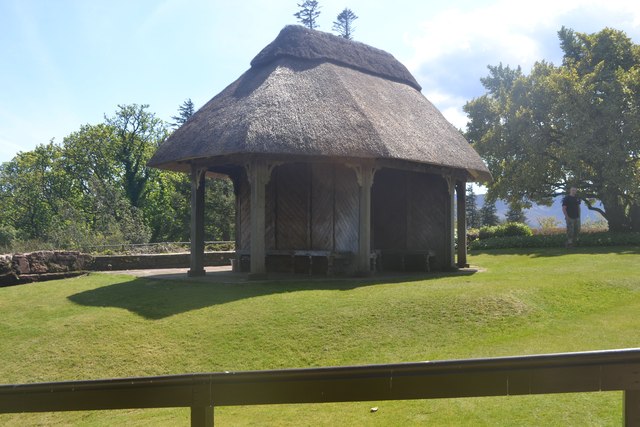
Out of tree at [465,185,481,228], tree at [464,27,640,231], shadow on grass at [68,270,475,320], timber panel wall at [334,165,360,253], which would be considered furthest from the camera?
tree at [465,185,481,228]

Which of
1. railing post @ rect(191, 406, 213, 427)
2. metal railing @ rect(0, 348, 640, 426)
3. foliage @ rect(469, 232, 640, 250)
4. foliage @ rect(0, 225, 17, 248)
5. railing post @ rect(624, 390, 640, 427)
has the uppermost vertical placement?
foliage @ rect(0, 225, 17, 248)

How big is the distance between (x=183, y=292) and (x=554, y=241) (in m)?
18.5

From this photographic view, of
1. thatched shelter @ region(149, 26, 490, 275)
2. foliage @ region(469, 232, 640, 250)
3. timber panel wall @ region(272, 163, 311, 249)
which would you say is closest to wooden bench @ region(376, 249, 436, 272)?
thatched shelter @ region(149, 26, 490, 275)

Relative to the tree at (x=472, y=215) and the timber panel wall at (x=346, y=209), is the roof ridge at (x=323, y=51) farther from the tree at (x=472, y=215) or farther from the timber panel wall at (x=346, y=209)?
the tree at (x=472, y=215)

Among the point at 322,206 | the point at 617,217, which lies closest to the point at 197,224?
the point at 322,206

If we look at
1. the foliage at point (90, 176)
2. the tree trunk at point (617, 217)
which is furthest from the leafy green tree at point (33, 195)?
the tree trunk at point (617, 217)

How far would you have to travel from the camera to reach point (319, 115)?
13961mm

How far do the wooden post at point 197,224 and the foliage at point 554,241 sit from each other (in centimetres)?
1585

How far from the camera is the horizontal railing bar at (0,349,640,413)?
107 inches

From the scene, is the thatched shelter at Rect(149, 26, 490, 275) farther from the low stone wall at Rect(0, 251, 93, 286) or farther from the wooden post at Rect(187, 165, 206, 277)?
the low stone wall at Rect(0, 251, 93, 286)

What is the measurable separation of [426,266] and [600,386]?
46.5 feet

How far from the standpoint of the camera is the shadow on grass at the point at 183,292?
1099cm

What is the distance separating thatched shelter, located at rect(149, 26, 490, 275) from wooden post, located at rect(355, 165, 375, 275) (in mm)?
27

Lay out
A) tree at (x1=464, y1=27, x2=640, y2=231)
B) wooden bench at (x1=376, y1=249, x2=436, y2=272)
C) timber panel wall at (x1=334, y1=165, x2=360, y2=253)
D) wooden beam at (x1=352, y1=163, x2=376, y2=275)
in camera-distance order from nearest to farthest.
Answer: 1. wooden beam at (x1=352, y1=163, x2=376, y2=275)
2. timber panel wall at (x1=334, y1=165, x2=360, y2=253)
3. wooden bench at (x1=376, y1=249, x2=436, y2=272)
4. tree at (x1=464, y1=27, x2=640, y2=231)
